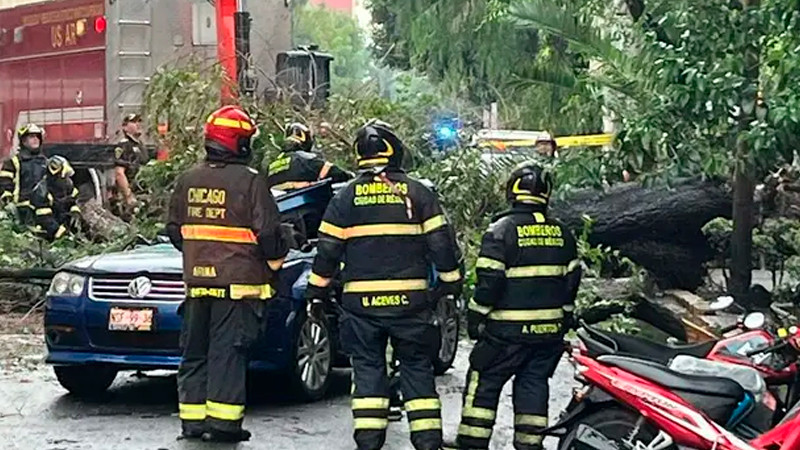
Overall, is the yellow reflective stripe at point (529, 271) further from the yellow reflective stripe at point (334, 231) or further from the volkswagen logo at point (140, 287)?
the volkswagen logo at point (140, 287)

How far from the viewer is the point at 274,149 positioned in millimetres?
12766

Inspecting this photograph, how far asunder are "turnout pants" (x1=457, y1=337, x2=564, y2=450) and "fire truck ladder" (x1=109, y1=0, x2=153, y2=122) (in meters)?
→ 10.6

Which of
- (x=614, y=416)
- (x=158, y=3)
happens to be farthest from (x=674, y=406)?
(x=158, y=3)

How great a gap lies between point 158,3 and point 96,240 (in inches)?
169

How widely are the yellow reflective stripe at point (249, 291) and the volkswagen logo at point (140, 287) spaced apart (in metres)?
1.04

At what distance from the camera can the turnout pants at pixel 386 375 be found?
733 cm

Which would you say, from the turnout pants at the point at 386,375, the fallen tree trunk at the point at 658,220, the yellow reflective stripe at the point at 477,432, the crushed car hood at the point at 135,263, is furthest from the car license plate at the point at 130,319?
the fallen tree trunk at the point at 658,220

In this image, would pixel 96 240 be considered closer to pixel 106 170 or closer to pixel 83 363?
pixel 106 170

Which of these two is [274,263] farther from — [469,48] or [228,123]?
[469,48]

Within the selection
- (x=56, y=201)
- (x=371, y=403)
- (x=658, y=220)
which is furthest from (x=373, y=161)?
(x=56, y=201)

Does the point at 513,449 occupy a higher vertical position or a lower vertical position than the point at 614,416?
lower

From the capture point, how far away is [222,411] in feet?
25.1

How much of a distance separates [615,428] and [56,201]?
978 cm

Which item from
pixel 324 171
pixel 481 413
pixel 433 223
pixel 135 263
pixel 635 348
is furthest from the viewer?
pixel 324 171
